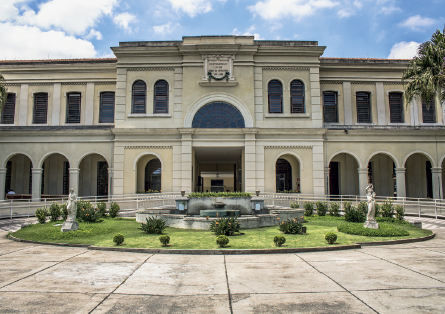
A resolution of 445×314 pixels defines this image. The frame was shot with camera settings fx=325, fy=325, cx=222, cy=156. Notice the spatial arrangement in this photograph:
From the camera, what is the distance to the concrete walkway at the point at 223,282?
5.91m

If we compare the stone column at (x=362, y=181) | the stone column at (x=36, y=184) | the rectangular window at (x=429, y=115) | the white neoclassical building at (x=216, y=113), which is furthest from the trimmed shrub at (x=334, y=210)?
the stone column at (x=36, y=184)

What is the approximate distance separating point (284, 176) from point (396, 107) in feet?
37.1

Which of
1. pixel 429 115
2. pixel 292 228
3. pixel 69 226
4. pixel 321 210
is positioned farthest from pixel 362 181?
pixel 69 226

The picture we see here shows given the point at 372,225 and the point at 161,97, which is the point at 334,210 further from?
the point at 161,97

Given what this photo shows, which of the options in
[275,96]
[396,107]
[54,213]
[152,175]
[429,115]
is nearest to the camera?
[54,213]

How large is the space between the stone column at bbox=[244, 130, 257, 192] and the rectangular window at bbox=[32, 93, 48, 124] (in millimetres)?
17566

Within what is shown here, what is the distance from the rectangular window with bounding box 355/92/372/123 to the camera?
2817 centimetres

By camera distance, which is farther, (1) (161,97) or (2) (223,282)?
(1) (161,97)

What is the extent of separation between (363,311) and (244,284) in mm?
2512

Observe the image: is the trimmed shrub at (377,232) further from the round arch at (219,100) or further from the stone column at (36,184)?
the stone column at (36,184)

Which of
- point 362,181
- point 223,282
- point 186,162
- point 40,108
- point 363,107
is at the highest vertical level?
point 363,107

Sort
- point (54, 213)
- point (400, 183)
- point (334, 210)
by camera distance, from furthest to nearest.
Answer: point (400, 183) < point (334, 210) < point (54, 213)

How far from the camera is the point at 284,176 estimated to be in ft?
98.2

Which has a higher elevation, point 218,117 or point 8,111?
point 8,111
